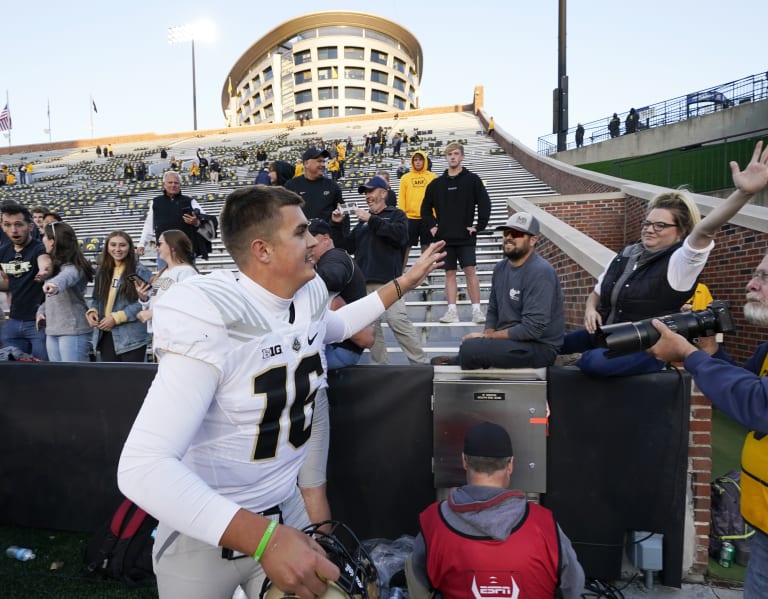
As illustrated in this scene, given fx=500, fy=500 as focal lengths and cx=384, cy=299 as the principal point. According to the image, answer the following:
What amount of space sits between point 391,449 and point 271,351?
196cm

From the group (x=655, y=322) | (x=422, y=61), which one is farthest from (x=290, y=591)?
(x=422, y=61)

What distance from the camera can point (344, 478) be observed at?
11.2 ft

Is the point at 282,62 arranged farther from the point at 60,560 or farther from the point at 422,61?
the point at 60,560

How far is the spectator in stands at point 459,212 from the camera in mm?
6355

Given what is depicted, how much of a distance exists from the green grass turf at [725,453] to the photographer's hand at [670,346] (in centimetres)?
203

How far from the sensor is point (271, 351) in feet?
5.34

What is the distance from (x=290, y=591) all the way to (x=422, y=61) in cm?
11690

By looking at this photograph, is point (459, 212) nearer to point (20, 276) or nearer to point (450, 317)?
point (450, 317)

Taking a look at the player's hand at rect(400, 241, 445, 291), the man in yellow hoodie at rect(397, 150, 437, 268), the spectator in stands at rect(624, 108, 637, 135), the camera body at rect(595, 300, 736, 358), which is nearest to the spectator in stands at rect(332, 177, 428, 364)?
the man in yellow hoodie at rect(397, 150, 437, 268)

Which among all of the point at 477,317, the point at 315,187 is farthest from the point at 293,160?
the point at 477,317

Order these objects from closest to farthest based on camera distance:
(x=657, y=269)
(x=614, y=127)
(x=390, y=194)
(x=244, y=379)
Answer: (x=244, y=379) → (x=657, y=269) → (x=390, y=194) → (x=614, y=127)

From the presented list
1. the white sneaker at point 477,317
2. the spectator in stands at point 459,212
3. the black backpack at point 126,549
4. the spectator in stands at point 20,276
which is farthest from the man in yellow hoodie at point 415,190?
the black backpack at point 126,549

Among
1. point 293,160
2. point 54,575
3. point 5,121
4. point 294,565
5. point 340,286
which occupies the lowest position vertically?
point 54,575

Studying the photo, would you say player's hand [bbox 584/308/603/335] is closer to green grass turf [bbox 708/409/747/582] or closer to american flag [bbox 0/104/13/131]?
green grass turf [bbox 708/409/747/582]
